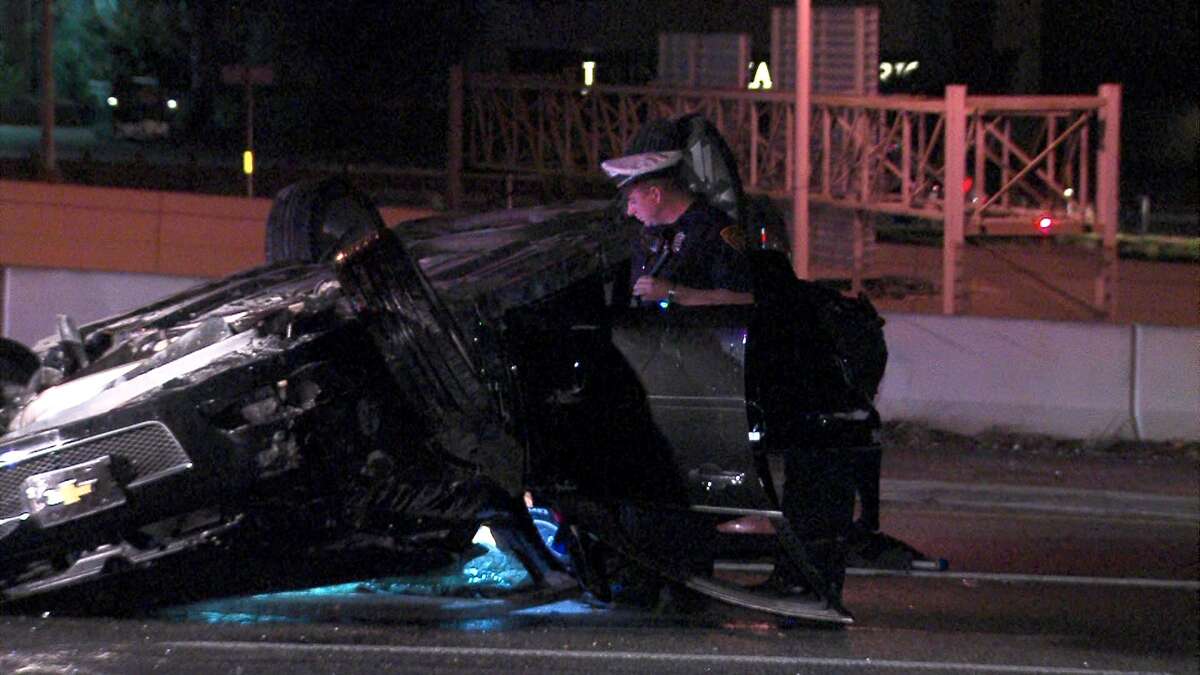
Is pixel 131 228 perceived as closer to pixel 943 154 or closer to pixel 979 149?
pixel 979 149

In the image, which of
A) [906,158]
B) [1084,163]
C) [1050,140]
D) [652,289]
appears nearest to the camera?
[652,289]

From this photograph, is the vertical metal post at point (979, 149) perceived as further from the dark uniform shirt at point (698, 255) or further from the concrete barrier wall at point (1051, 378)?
the dark uniform shirt at point (698, 255)

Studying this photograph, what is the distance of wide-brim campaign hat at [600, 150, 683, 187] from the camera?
590cm

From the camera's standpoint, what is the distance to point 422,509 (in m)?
5.57

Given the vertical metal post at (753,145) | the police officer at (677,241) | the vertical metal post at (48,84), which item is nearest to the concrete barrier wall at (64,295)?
the police officer at (677,241)

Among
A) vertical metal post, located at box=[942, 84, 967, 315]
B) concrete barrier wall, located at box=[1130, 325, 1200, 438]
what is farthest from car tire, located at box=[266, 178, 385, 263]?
vertical metal post, located at box=[942, 84, 967, 315]

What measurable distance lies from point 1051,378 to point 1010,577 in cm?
339

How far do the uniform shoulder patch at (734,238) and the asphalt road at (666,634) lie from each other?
1.44m

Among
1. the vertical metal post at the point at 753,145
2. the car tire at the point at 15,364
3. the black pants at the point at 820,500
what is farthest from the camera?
the vertical metal post at the point at 753,145

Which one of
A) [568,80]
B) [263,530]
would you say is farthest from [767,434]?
[568,80]

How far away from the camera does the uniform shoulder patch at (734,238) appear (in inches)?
229

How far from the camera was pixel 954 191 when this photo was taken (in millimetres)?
16312

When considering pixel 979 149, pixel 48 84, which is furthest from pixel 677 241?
pixel 48 84

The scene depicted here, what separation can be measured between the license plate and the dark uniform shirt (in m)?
2.11
